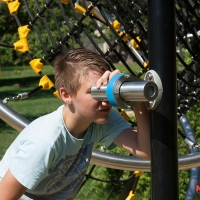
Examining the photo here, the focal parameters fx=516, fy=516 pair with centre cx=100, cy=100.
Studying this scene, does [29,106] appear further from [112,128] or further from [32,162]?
[32,162]

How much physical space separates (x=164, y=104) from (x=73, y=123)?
0.60 metres

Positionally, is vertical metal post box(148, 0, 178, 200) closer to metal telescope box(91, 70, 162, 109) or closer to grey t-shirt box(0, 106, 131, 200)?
metal telescope box(91, 70, 162, 109)

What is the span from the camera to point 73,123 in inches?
66.4

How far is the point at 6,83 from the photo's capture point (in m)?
17.0

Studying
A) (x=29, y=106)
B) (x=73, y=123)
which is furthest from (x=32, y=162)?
(x=29, y=106)

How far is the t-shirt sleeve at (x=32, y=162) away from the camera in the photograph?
1.56m

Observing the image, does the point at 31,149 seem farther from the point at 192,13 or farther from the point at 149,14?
the point at 192,13

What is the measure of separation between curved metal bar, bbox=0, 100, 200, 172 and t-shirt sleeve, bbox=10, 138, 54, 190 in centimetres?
79

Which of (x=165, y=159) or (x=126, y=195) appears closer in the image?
(x=165, y=159)

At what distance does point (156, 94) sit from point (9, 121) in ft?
4.71

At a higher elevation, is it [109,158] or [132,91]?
[132,91]

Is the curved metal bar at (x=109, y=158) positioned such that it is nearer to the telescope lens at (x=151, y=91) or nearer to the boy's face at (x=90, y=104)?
the boy's face at (x=90, y=104)

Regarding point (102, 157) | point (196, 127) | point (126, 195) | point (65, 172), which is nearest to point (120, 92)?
point (65, 172)

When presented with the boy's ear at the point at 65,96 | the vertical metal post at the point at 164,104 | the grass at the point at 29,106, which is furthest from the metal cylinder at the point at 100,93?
the grass at the point at 29,106
